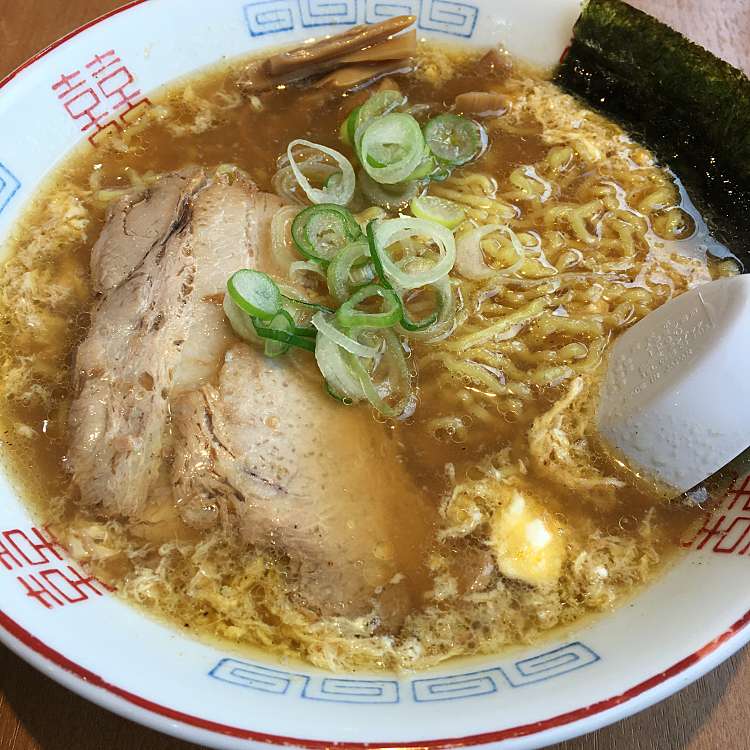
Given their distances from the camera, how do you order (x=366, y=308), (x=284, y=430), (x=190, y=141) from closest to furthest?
1. (x=284, y=430)
2. (x=366, y=308)
3. (x=190, y=141)

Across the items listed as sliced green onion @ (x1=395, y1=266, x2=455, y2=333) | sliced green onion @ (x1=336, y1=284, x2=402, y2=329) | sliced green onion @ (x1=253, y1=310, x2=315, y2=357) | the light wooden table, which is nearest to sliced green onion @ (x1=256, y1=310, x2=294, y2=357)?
sliced green onion @ (x1=253, y1=310, x2=315, y2=357)

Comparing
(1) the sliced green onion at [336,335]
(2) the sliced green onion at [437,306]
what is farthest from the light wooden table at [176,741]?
(2) the sliced green onion at [437,306]

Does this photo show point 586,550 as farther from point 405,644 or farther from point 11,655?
point 11,655

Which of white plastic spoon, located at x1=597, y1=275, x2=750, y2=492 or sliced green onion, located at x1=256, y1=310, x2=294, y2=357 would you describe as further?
sliced green onion, located at x1=256, y1=310, x2=294, y2=357

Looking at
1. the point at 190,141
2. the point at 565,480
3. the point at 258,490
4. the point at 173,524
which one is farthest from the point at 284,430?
the point at 190,141

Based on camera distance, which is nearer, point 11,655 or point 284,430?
point 11,655

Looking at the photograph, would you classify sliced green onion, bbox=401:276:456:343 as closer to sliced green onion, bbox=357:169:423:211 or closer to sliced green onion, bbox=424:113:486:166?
sliced green onion, bbox=357:169:423:211

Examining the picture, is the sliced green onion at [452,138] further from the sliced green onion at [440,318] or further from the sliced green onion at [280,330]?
the sliced green onion at [280,330]

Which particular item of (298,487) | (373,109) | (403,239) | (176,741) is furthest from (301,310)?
(176,741)
